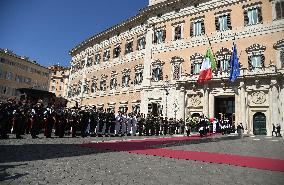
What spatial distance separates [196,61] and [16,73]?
41754 mm

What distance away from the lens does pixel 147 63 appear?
30.3 metres

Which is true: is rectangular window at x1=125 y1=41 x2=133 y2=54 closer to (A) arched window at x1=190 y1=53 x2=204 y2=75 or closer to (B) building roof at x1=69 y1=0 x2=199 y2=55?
(B) building roof at x1=69 y1=0 x2=199 y2=55

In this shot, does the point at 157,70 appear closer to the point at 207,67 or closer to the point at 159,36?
the point at 159,36

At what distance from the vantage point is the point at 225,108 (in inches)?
990

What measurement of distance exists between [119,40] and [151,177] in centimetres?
3287

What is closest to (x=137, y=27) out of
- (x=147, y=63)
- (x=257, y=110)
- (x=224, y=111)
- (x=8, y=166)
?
(x=147, y=63)

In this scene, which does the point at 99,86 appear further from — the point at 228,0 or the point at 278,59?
the point at 278,59

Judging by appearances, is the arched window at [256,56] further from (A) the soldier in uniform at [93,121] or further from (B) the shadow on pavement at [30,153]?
(B) the shadow on pavement at [30,153]

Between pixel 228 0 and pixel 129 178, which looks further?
pixel 228 0

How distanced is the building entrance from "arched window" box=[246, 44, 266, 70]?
3650mm

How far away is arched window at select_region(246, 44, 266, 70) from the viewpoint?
2304 centimetres

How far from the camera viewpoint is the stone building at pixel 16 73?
4978 cm

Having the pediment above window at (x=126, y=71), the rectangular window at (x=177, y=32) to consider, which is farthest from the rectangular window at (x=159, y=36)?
the pediment above window at (x=126, y=71)

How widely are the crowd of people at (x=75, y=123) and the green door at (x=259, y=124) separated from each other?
2.39 metres
